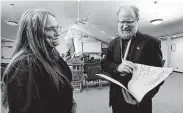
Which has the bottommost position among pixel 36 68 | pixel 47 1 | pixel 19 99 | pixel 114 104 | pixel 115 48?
pixel 114 104

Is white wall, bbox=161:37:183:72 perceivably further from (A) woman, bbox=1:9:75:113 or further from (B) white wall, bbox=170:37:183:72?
(A) woman, bbox=1:9:75:113

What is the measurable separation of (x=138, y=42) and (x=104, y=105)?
116 inches

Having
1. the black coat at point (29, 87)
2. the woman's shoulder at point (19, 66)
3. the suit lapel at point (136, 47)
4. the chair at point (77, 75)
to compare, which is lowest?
the chair at point (77, 75)

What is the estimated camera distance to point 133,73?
74 centimetres

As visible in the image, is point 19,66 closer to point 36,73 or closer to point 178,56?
point 36,73

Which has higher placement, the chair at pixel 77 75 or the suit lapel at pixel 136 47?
the suit lapel at pixel 136 47

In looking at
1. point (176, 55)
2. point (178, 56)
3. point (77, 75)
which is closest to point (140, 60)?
point (77, 75)

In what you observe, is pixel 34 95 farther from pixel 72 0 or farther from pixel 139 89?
pixel 72 0

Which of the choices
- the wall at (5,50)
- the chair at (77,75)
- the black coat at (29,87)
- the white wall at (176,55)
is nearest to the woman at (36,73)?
the black coat at (29,87)

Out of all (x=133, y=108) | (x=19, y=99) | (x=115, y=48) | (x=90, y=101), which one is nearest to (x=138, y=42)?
(x=115, y=48)

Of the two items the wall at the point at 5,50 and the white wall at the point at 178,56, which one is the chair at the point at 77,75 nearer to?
the white wall at the point at 178,56

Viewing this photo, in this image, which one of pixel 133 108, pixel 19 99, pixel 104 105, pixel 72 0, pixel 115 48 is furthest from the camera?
pixel 72 0

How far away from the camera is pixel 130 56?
0.82 metres

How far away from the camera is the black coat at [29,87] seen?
1.65 ft
